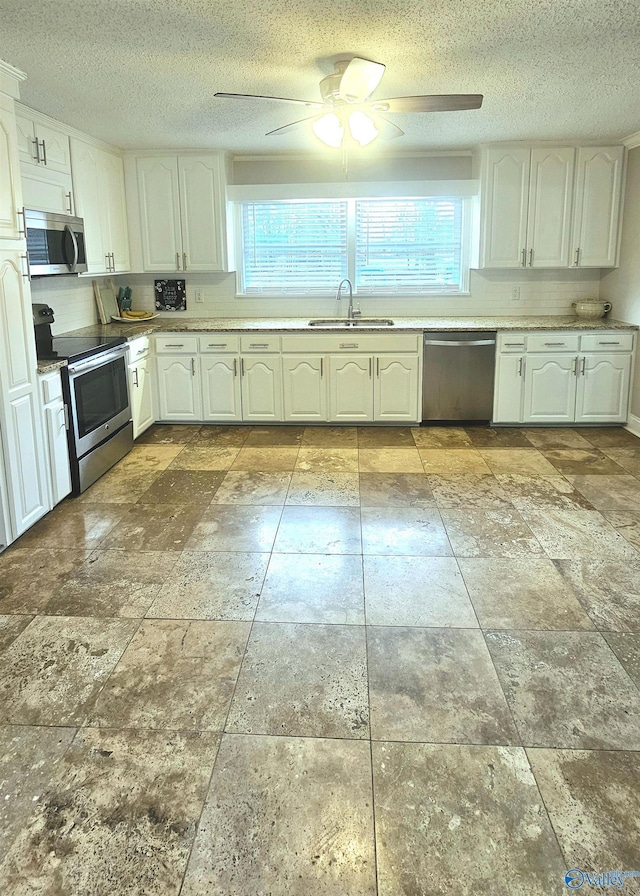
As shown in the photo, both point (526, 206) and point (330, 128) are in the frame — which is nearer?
point (330, 128)

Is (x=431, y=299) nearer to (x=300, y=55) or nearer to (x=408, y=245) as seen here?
(x=408, y=245)

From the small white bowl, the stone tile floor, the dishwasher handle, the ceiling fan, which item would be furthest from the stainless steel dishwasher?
the ceiling fan

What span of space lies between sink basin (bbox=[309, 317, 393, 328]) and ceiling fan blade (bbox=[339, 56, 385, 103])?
8.49 ft

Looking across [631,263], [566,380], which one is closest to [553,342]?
[566,380]

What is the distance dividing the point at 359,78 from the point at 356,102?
0.85ft

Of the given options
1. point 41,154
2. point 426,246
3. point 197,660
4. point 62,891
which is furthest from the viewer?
point 426,246

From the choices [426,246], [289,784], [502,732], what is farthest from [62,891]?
[426,246]

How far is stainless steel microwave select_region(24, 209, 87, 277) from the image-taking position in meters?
3.78

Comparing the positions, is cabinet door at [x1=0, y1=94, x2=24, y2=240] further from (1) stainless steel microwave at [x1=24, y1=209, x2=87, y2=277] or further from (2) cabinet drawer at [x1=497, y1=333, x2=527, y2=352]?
(2) cabinet drawer at [x1=497, y1=333, x2=527, y2=352]

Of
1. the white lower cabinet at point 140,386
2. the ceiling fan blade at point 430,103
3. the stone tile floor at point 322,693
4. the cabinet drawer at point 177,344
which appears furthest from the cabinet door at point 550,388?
the white lower cabinet at point 140,386

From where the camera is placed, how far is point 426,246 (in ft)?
19.9

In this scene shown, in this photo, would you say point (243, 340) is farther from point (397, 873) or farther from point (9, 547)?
point (397, 873)

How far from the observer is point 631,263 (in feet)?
17.7

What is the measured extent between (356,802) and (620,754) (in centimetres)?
81
